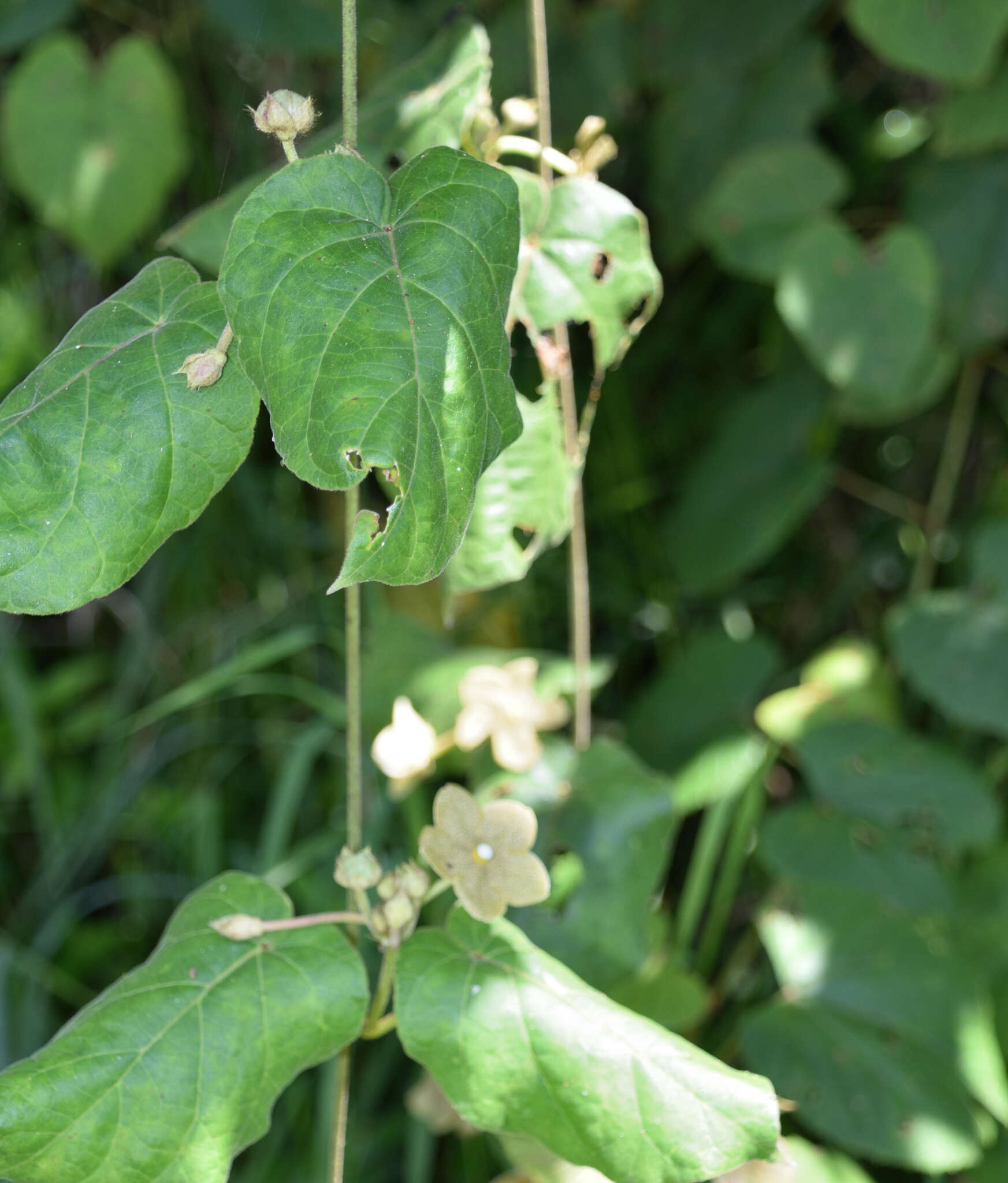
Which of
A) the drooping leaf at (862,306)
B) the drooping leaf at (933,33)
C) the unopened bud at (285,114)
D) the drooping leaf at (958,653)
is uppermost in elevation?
the unopened bud at (285,114)

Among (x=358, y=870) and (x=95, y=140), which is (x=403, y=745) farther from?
(x=95, y=140)

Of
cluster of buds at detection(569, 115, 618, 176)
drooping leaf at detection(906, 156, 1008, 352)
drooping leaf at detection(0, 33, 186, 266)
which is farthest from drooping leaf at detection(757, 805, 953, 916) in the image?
drooping leaf at detection(0, 33, 186, 266)

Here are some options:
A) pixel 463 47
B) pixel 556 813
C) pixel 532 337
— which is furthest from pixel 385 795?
pixel 463 47

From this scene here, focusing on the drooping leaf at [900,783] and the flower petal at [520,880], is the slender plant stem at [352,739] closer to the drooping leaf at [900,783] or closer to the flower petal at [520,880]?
the flower petal at [520,880]

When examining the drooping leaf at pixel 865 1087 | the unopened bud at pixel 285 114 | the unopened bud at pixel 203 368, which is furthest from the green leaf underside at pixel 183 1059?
the drooping leaf at pixel 865 1087

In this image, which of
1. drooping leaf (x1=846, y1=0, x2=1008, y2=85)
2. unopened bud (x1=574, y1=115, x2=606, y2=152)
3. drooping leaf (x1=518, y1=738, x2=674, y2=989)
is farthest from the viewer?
drooping leaf (x1=846, y1=0, x2=1008, y2=85)

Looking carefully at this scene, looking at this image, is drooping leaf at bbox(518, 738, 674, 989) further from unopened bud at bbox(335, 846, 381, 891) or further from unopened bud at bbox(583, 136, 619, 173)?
unopened bud at bbox(583, 136, 619, 173)

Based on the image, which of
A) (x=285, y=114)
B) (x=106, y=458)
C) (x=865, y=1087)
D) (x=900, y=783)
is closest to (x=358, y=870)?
(x=106, y=458)
